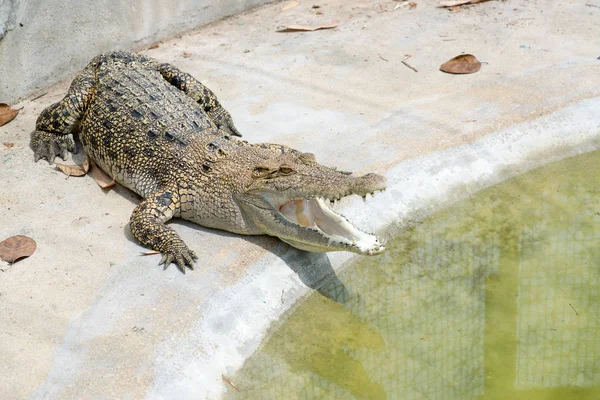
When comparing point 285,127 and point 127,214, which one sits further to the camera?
point 285,127

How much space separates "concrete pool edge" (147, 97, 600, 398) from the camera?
3.45m

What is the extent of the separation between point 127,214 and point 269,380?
60.5 inches

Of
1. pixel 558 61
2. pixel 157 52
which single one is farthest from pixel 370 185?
pixel 157 52

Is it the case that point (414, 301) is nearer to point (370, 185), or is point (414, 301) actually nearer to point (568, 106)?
point (370, 185)

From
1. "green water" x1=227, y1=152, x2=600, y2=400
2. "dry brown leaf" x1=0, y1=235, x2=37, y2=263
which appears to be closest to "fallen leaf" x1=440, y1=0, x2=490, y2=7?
"green water" x1=227, y1=152, x2=600, y2=400

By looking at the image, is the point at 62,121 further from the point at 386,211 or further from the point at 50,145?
the point at 386,211

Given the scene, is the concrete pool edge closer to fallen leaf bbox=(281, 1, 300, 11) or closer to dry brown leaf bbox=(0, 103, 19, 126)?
dry brown leaf bbox=(0, 103, 19, 126)

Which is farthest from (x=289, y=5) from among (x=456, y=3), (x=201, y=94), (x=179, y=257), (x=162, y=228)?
(x=179, y=257)

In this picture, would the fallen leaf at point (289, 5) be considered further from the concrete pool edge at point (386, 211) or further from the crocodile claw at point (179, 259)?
the crocodile claw at point (179, 259)

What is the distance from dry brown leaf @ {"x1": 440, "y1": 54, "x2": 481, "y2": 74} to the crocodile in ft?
6.12

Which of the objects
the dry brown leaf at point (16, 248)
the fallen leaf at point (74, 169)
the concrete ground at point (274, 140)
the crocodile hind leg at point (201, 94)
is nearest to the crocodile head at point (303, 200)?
the concrete ground at point (274, 140)

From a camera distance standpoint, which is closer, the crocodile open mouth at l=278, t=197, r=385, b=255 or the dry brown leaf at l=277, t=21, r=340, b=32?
the crocodile open mouth at l=278, t=197, r=385, b=255

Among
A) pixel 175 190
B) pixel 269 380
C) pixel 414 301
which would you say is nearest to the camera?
pixel 269 380

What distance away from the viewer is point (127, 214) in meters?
4.52
